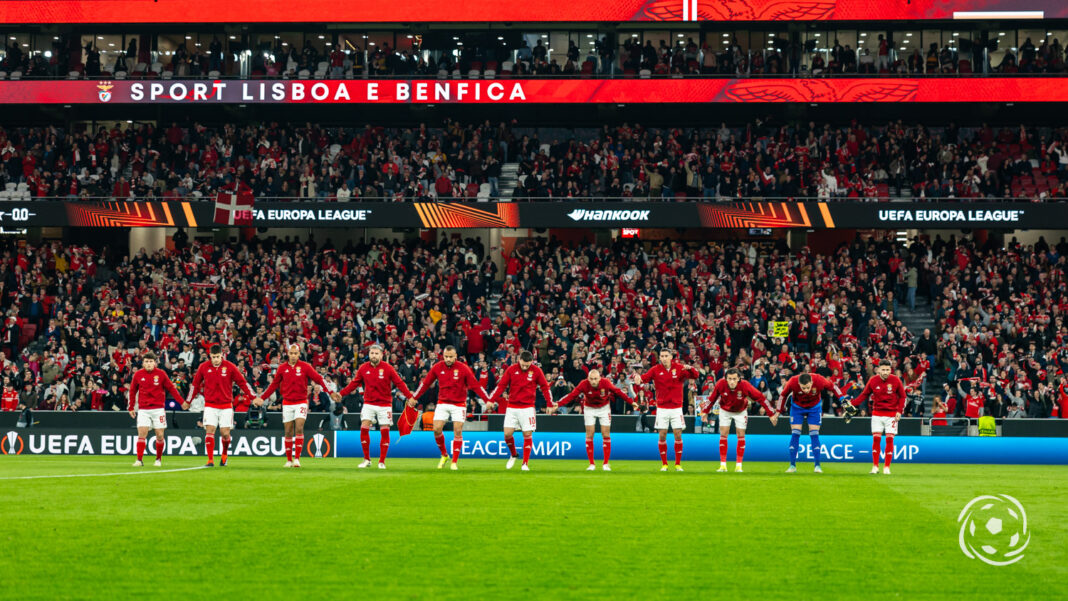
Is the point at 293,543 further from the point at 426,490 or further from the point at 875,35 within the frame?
the point at 875,35

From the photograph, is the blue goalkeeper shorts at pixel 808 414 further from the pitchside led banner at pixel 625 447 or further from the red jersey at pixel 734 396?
the pitchside led banner at pixel 625 447

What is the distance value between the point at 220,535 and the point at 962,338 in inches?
1123

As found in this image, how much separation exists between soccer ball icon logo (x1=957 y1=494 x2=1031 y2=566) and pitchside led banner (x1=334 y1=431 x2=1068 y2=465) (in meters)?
12.1

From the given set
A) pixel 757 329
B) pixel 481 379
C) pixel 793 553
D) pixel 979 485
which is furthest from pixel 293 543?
pixel 757 329

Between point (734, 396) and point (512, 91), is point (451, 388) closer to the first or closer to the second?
point (734, 396)

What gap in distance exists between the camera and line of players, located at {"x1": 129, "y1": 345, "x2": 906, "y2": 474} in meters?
22.9

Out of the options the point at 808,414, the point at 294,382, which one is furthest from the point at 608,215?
the point at 294,382

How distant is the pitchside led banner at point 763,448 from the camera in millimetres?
30000

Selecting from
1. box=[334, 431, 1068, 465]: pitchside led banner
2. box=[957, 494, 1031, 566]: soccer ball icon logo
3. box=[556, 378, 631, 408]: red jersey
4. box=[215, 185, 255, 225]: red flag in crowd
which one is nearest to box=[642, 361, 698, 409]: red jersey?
box=[556, 378, 631, 408]: red jersey

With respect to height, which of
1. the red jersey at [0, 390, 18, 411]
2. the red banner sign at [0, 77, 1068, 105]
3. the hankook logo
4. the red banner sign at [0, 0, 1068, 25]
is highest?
the red banner sign at [0, 0, 1068, 25]

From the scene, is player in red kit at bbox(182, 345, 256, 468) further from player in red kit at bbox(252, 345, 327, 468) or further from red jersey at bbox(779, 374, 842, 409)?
red jersey at bbox(779, 374, 842, 409)

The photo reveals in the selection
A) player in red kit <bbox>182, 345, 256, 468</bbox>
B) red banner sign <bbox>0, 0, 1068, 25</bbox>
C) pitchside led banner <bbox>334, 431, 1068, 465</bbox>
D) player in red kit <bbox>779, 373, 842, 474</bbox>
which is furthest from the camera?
red banner sign <bbox>0, 0, 1068, 25</bbox>

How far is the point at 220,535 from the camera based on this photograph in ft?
43.8

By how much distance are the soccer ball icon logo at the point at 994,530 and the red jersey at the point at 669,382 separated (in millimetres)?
7153
